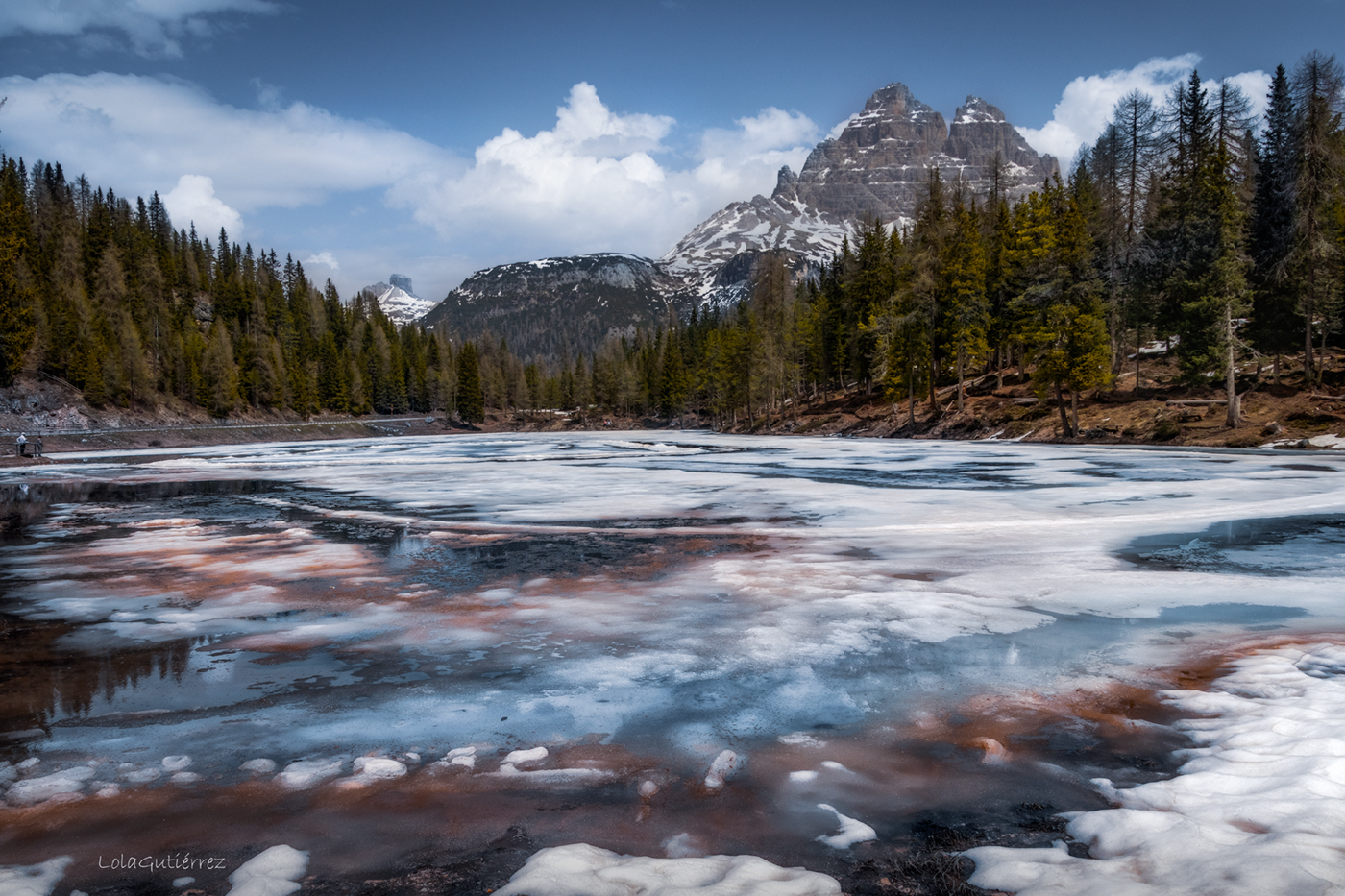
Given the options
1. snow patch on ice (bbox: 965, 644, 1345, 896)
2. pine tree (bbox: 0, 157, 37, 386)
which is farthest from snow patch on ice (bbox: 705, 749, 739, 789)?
pine tree (bbox: 0, 157, 37, 386)

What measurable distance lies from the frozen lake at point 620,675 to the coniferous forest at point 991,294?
27.2 meters

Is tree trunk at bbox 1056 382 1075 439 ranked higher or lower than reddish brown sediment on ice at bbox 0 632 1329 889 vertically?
higher

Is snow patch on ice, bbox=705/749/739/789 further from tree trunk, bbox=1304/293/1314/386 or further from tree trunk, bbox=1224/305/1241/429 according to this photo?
tree trunk, bbox=1304/293/1314/386

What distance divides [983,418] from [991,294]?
10090mm

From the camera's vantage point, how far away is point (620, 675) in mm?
5000

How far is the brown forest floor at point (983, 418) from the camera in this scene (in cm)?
2984

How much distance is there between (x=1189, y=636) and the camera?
554 centimetres

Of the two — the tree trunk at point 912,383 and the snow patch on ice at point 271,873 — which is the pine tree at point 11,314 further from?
the snow patch on ice at point 271,873

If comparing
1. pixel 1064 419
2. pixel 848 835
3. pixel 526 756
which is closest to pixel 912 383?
pixel 1064 419

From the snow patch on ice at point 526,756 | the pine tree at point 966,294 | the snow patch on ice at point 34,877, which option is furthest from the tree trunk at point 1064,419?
the snow patch on ice at point 34,877

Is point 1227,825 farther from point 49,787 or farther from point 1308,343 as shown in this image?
point 1308,343

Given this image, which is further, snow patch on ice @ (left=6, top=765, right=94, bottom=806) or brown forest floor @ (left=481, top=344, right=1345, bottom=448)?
brown forest floor @ (left=481, top=344, right=1345, bottom=448)

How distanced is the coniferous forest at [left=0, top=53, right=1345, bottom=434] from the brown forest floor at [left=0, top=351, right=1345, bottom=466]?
46.8 inches

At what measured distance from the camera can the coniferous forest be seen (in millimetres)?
31719
